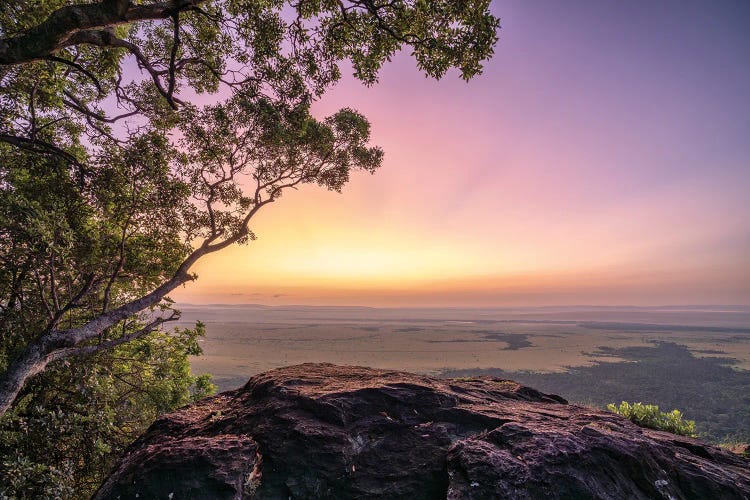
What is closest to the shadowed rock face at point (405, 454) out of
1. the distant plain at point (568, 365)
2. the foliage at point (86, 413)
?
the foliage at point (86, 413)

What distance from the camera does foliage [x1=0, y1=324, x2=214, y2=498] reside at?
352 inches

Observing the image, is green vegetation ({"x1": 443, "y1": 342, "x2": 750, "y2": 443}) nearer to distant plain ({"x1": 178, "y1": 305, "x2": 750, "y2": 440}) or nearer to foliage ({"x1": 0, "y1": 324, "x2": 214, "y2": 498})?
distant plain ({"x1": 178, "y1": 305, "x2": 750, "y2": 440})

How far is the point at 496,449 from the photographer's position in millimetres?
5621

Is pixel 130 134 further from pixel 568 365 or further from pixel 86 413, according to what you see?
pixel 568 365

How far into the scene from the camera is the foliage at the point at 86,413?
8938mm

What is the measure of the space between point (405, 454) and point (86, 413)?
41.6ft

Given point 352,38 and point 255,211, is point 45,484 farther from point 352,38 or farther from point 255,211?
point 352,38

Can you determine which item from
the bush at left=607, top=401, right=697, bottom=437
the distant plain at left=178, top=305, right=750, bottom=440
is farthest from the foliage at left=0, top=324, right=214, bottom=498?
the distant plain at left=178, top=305, right=750, bottom=440

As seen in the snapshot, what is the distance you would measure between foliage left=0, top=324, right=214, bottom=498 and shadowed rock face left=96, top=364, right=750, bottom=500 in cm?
516

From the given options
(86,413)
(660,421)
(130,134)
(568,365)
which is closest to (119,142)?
(130,134)

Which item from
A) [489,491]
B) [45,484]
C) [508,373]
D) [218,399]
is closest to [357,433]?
[489,491]

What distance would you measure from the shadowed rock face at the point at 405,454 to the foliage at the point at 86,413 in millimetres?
5161

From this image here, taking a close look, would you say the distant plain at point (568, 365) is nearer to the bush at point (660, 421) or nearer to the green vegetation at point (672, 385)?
the green vegetation at point (672, 385)

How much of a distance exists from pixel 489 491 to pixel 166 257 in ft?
47.1
